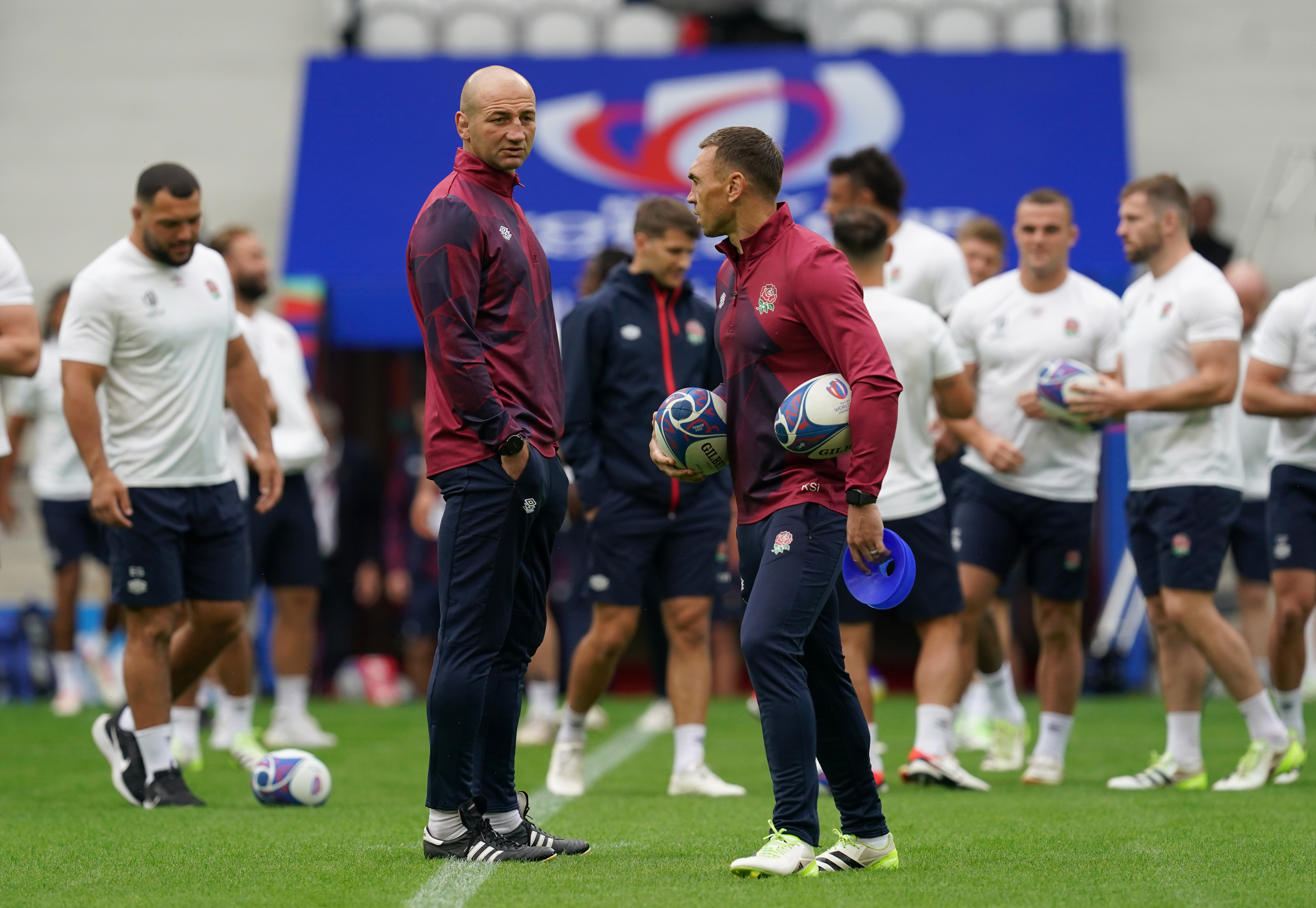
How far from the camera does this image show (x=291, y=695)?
30.8 ft

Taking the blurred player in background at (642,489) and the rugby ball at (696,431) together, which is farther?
the blurred player in background at (642,489)

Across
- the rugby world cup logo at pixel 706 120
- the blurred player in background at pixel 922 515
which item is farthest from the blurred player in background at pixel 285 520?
the rugby world cup logo at pixel 706 120

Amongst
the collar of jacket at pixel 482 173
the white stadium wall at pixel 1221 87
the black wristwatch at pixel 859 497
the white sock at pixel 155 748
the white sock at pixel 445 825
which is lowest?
the white sock at pixel 445 825

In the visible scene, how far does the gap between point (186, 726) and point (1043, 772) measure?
4.06m

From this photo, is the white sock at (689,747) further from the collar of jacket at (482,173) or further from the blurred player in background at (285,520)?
the collar of jacket at (482,173)

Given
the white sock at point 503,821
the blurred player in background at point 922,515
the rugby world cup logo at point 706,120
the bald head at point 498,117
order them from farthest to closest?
1. the rugby world cup logo at point 706,120
2. the blurred player in background at point 922,515
3. the white sock at point 503,821
4. the bald head at point 498,117

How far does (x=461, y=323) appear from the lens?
4918 millimetres

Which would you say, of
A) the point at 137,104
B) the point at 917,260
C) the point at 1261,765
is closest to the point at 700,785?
the point at 1261,765

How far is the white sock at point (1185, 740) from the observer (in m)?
7.26

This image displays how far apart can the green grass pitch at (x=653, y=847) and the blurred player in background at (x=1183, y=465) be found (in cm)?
39

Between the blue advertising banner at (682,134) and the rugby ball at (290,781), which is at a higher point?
the blue advertising banner at (682,134)

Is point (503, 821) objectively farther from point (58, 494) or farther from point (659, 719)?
point (58, 494)

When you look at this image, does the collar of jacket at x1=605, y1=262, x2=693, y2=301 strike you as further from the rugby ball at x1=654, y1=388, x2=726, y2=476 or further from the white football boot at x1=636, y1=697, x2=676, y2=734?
the white football boot at x1=636, y1=697, x2=676, y2=734

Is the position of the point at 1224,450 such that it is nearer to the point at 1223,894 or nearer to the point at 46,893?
the point at 1223,894
